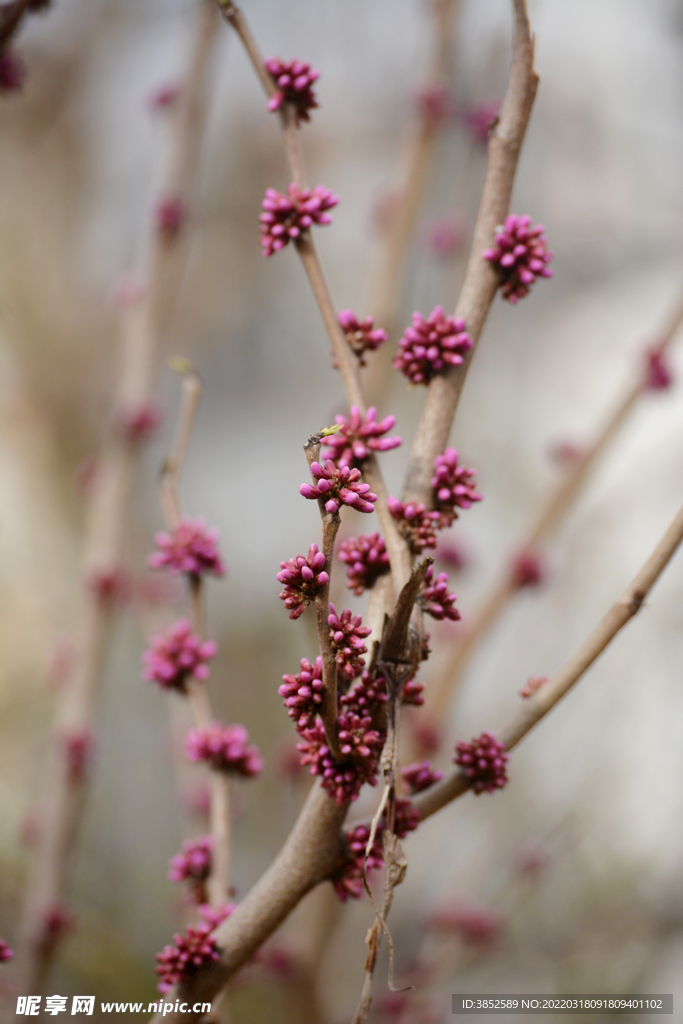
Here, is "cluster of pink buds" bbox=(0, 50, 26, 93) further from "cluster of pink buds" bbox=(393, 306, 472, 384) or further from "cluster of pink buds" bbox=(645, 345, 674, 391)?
"cluster of pink buds" bbox=(645, 345, 674, 391)

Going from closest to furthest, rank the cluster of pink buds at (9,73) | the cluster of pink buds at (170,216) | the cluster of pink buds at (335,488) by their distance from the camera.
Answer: the cluster of pink buds at (335,488), the cluster of pink buds at (9,73), the cluster of pink buds at (170,216)

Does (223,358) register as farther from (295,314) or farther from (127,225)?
(127,225)

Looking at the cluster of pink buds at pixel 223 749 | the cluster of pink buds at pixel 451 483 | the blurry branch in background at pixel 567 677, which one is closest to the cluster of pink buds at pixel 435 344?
the cluster of pink buds at pixel 451 483

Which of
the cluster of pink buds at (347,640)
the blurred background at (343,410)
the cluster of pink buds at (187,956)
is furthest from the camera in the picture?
the blurred background at (343,410)

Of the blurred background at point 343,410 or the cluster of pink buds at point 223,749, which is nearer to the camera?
the cluster of pink buds at point 223,749

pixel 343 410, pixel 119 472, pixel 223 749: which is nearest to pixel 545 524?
pixel 343 410

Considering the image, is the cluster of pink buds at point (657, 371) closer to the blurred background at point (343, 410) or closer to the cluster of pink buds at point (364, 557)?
the blurred background at point (343, 410)

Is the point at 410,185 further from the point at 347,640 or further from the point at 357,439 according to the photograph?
the point at 347,640
